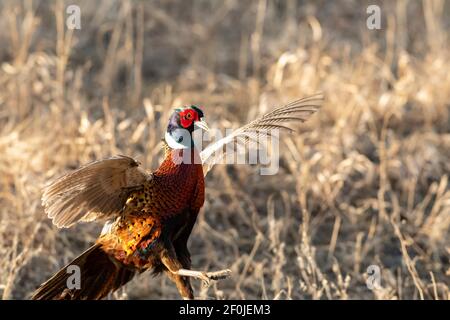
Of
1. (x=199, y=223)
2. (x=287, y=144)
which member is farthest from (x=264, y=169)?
(x=199, y=223)

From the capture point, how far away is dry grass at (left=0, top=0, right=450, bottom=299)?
433 cm

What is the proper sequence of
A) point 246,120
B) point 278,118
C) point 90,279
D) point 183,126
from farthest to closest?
point 246,120, point 90,279, point 278,118, point 183,126

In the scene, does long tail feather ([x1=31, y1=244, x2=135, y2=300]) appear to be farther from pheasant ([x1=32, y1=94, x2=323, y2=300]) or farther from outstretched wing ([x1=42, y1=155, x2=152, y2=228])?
outstretched wing ([x1=42, y1=155, x2=152, y2=228])

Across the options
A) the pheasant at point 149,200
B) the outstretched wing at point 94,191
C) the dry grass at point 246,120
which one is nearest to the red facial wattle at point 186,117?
the pheasant at point 149,200

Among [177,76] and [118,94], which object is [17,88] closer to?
[118,94]

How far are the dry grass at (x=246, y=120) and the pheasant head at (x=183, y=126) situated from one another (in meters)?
0.76

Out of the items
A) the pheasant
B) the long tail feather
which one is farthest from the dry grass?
the pheasant

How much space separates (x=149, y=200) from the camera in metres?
3.31

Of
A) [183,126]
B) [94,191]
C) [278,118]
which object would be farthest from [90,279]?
[278,118]

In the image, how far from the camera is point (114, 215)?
3.41 m

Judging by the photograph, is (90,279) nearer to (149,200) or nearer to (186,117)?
(149,200)

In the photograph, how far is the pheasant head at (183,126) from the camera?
3.28 m

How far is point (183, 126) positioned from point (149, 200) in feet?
0.94

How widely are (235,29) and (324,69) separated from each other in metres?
1.18
